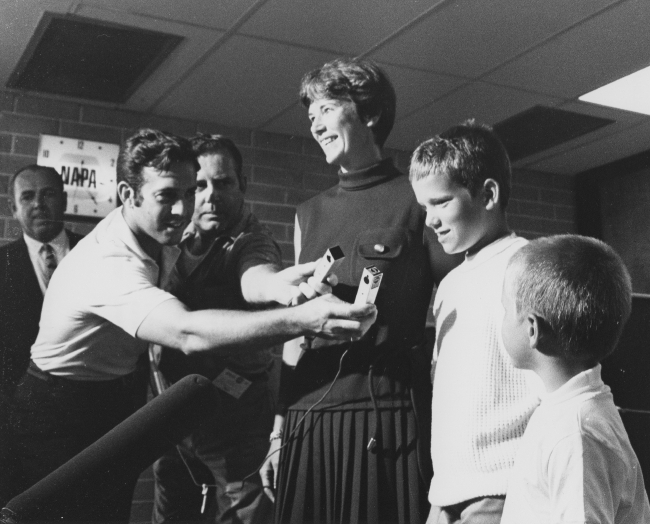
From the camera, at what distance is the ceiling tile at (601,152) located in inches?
53.7

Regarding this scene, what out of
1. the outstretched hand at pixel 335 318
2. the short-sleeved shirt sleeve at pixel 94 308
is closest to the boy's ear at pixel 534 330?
the outstretched hand at pixel 335 318

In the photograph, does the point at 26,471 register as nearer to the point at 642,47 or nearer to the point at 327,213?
the point at 327,213

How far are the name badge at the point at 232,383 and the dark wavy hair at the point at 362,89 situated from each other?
495mm

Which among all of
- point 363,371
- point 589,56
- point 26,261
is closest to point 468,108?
point 589,56

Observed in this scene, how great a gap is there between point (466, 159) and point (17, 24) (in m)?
0.90

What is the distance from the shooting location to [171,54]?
4.51 feet

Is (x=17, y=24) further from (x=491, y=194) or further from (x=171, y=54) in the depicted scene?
(x=491, y=194)

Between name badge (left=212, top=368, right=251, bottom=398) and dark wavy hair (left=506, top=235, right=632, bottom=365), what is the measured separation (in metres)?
0.65

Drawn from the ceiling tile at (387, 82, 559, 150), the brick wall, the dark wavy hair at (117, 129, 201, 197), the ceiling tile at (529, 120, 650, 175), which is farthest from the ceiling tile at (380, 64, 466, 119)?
the dark wavy hair at (117, 129, 201, 197)

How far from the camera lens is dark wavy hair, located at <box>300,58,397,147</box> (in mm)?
894

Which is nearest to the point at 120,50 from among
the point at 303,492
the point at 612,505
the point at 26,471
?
the point at 26,471

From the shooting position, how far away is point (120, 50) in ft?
4.39

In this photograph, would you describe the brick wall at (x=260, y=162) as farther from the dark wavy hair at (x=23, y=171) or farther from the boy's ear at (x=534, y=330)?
the boy's ear at (x=534, y=330)

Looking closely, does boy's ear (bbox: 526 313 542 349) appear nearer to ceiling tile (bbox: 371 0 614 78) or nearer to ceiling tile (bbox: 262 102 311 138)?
ceiling tile (bbox: 371 0 614 78)
